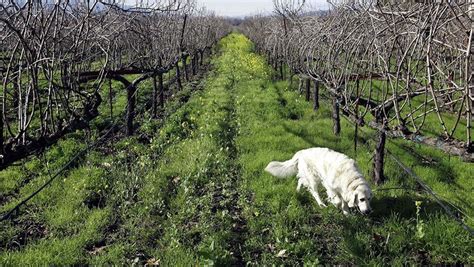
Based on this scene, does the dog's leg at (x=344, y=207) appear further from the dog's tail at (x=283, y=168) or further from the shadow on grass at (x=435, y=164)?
the shadow on grass at (x=435, y=164)

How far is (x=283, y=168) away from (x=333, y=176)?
1.30 metres

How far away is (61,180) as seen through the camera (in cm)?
712

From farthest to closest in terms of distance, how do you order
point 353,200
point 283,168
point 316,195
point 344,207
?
point 283,168 → point 316,195 → point 344,207 → point 353,200

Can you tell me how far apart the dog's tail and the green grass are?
0.38ft

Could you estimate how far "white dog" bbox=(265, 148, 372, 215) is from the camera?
554 cm

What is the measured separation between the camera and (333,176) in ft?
19.4

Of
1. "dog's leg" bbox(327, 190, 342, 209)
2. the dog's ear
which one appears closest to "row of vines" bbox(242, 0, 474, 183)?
the dog's ear

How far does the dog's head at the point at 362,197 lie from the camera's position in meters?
5.48

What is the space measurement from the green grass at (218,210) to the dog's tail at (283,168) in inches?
4.5

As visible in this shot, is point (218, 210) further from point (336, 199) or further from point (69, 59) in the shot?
point (69, 59)

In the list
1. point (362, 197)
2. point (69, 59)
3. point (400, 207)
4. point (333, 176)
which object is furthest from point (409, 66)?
point (69, 59)

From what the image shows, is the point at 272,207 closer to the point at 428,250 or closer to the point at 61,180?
the point at 428,250

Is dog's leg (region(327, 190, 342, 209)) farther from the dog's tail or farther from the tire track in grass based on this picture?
the tire track in grass

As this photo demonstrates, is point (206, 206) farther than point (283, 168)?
No
